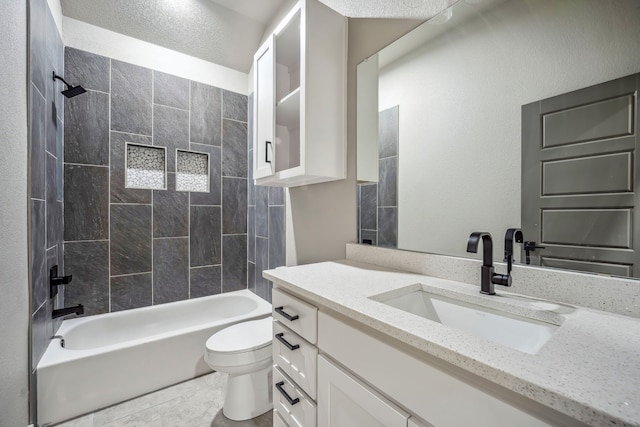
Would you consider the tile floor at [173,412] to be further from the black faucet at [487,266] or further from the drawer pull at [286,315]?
the black faucet at [487,266]

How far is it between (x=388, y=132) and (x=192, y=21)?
6.76ft

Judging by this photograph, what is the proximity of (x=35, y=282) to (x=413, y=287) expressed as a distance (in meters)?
1.89

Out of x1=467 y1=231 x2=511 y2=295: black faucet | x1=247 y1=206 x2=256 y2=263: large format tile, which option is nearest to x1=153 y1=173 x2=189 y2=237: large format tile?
x1=247 y1=206 x2=256 y2=263: large format tile

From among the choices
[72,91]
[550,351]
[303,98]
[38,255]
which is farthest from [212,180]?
[550,351]

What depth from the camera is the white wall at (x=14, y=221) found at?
1.07 meters

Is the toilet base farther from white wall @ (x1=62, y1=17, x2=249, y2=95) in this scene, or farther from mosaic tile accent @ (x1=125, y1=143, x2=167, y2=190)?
white wall @ (x1=62, y1=17, x2=249, y2=95)

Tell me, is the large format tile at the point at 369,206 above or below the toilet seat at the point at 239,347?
above

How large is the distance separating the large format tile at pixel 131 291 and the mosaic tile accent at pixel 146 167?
0.78 meters

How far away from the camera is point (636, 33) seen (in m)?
0.68

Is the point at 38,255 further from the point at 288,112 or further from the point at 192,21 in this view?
the point at 192,21

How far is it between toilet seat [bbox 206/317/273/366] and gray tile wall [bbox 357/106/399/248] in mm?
900

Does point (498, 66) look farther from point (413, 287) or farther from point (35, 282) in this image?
point (35, 282)

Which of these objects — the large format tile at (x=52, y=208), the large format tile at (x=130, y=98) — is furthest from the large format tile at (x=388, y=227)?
the large format tile at (x=130, y=98)

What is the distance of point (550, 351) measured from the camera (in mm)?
502
